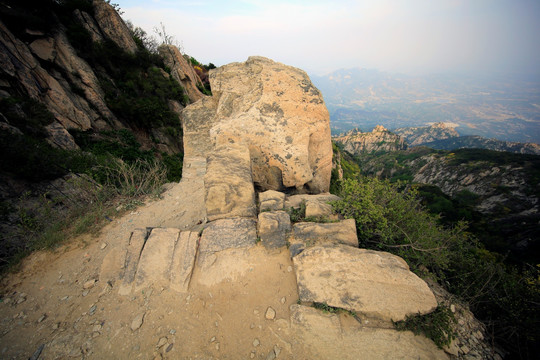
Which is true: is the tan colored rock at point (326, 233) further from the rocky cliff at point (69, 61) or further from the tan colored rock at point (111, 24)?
the tan colored rock at point (111, 24)

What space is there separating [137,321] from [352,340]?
3.28m

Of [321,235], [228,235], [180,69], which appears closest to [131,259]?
[228,235]

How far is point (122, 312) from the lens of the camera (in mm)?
3332

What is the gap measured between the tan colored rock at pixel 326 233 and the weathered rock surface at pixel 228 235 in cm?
87

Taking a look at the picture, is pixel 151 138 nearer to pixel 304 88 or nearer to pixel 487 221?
pixel 304 88

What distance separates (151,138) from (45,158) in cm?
1081

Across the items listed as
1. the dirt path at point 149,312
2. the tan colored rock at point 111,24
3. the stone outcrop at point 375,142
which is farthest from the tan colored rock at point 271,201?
the stone outcrop at point 375,142

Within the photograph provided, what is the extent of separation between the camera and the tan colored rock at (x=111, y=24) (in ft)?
54.3

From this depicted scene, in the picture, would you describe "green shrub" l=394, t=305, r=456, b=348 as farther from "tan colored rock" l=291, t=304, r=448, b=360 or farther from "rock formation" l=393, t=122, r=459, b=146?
"rock formation" l=393, t=122, r=459, b=146

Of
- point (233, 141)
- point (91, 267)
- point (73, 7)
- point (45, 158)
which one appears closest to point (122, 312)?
point (91, 267)

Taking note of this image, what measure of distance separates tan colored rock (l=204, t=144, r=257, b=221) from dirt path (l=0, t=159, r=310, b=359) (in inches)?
40.0

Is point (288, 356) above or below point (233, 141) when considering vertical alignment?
below

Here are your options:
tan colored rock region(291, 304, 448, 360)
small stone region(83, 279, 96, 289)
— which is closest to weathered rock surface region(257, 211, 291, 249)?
tan colored rock region(291, 304, 448, 360)

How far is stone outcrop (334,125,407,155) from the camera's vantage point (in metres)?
77.5
